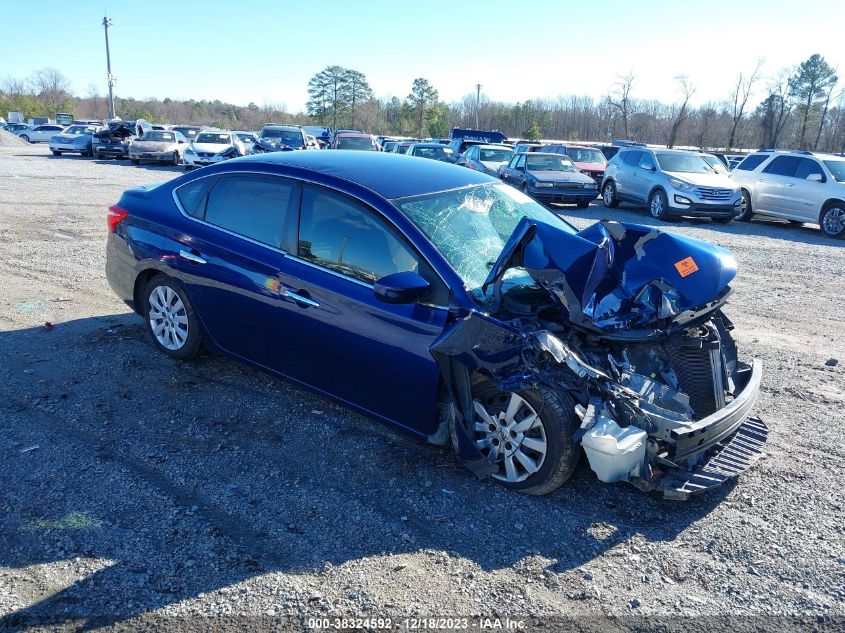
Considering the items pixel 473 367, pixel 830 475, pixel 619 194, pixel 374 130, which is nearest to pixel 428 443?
pixel 473 367

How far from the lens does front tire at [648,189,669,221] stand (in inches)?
625

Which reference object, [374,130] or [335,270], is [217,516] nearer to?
[335,270]

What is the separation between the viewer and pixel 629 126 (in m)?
69.2

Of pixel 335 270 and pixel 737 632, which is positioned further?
pixel 335 270

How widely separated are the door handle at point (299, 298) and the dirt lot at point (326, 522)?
0.84 meters

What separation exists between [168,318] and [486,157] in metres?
16.5

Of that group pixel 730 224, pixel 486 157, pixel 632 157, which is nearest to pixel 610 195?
pixel 632 157

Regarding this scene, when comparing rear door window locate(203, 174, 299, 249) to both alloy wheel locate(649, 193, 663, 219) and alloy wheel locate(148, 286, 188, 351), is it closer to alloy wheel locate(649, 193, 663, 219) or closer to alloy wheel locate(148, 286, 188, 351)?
alloy wheel locate(148, 286, 188, 351)

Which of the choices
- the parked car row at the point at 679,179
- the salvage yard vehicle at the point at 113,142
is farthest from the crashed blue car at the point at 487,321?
the salvage yard vehicle at the point at 113,142

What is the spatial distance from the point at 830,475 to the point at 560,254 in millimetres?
2193

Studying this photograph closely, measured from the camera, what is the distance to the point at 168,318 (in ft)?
17.0

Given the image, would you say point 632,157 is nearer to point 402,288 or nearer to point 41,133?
point 402,288

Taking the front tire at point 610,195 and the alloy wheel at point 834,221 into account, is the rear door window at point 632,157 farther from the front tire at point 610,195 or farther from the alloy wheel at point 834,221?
the alloy wheel at point 834,221

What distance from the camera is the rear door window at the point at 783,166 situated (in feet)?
51.7
